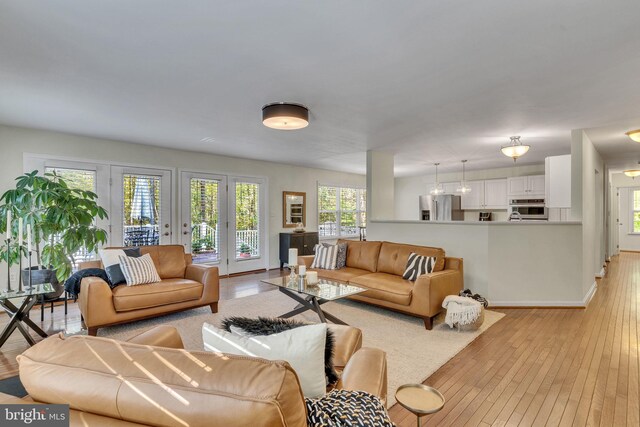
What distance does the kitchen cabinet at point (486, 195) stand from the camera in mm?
7801

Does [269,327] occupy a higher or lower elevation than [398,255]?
higher

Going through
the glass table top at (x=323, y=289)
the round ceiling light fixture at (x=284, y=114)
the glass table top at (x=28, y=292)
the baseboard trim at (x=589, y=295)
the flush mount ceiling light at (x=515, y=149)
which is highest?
the round ceiling light fixture at (x=284, y=114)

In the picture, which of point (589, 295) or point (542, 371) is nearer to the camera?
point (542, 371)

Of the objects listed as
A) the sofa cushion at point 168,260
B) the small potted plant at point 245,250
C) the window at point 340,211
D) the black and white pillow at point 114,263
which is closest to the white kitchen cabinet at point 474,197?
the window at point 340,211

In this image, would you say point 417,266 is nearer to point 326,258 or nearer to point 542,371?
point 326,258

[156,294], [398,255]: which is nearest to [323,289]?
[398,255]

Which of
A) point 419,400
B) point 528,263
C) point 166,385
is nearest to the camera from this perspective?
point 166,385

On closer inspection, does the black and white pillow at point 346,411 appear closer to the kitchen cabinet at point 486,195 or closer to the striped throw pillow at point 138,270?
the striped throw pillow at point 138,270

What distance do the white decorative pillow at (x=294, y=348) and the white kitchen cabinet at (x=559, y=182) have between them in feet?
15.9

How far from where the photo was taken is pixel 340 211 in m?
9.02

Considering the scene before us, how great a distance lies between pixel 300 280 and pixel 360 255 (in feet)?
4.84

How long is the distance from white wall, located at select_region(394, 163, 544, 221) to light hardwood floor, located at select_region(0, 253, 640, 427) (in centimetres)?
409

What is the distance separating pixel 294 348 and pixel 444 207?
791cm

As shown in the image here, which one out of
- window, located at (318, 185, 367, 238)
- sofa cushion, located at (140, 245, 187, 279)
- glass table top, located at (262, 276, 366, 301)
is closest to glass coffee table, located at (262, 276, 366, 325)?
glass table top, located at (262, 276, 366, 301)
